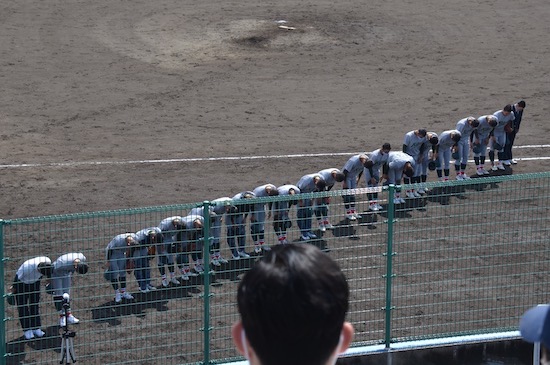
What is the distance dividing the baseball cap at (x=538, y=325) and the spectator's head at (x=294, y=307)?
64 cm

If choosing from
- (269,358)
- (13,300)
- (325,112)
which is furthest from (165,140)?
(269,358)

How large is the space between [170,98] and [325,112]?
3.44 metres

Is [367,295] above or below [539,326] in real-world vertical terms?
below

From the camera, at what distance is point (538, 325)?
125 inches

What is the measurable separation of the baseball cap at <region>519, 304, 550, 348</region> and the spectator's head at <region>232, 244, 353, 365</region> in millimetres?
640

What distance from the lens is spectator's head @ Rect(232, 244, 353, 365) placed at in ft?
9.39

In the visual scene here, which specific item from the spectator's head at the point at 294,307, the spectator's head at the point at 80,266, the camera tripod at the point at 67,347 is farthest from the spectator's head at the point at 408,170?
the spectator's head at the point at 294,307

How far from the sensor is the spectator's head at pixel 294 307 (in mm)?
2863

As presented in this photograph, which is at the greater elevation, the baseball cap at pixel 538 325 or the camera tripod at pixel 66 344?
the baseball cap at pixel 538 325

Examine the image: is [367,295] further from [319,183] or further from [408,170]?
[408,170]

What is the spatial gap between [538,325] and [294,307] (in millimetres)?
828

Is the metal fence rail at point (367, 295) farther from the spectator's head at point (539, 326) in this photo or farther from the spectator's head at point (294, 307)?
the spectator's head at point (294, 307)

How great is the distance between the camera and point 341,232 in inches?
503

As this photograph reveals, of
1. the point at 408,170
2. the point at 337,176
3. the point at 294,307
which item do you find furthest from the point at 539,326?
the point at 408,170
